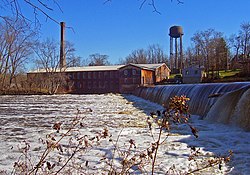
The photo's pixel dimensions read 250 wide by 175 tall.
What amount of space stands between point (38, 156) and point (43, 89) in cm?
3384

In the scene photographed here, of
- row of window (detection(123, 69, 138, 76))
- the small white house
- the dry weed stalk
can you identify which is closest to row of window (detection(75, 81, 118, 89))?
row of window (detection(123, 69, 138, 76))

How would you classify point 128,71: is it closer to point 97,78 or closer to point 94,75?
point 97,78

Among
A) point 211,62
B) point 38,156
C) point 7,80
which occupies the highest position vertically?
point 211,62

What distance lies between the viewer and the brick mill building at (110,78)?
125 feet

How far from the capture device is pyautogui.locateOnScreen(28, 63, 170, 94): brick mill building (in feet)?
125

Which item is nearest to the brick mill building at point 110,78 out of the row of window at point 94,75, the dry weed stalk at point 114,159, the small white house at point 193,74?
the row of window at point 94,75

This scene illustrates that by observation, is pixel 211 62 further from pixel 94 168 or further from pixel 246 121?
pixel 94 168

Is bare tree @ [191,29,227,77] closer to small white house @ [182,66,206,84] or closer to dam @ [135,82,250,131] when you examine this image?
small white house @ [182,66,206,84]

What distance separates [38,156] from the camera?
4.22 m

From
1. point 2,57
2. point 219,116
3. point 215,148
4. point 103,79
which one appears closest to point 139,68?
point 103,79

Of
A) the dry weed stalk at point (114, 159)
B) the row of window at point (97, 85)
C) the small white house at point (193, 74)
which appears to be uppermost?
the small white house at point (193, 74)

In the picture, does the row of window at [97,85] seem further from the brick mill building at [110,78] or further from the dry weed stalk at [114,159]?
the dry weed stalk at [114,159]

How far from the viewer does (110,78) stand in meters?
40.7

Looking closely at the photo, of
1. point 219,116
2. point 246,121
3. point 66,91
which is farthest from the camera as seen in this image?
point 66,91
